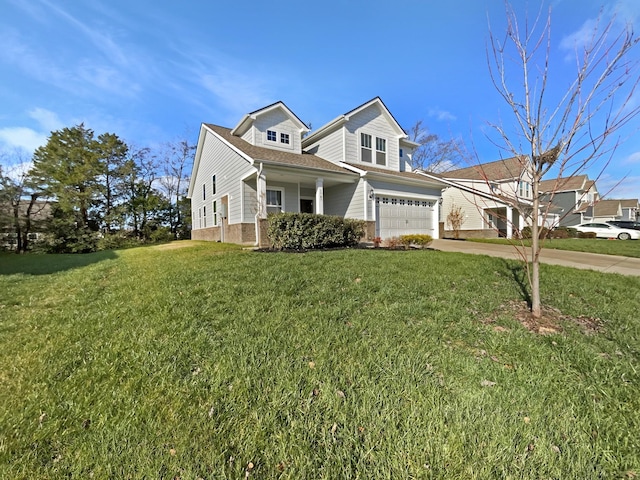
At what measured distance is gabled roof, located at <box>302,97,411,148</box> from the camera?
596 inches

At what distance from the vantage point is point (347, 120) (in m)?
15.2

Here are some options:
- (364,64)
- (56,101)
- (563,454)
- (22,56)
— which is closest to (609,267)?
(563,454)

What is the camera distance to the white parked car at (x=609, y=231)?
20.8 m

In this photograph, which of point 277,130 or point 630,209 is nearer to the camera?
point 277,130

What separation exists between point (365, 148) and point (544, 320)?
14.1m

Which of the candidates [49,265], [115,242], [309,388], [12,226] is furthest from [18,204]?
[309,388]

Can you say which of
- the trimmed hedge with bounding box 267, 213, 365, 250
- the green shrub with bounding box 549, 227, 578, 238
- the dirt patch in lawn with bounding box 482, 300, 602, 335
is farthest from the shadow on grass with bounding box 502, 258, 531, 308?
the green shrub with bounding box 549, 227, 578, 238

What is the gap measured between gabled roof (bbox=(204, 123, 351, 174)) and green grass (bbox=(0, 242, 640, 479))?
28.0 feet

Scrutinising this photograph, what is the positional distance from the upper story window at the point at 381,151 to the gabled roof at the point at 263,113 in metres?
4.44

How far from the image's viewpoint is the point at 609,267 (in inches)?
310

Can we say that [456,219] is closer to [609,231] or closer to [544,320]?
[609,231]

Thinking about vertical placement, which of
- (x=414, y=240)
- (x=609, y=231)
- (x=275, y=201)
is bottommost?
(x=414, y=240)

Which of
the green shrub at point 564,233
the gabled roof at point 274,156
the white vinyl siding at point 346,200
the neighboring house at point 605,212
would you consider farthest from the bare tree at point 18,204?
the neighboring house at point 605,212

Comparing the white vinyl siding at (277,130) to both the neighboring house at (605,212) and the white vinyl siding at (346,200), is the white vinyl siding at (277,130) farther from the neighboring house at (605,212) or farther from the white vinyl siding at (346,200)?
the neighboring house at (605,212)
